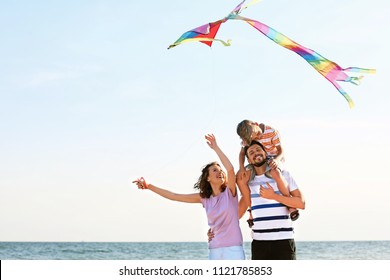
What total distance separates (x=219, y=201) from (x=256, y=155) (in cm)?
56

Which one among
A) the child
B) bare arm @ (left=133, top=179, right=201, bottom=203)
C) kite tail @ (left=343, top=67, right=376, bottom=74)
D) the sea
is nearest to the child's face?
the child

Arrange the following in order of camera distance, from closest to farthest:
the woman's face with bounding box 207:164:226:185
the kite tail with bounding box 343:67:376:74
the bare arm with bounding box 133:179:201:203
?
the woman's face with bounding box 207:164:226:185 < the bare arm with bounding box 133:179:201:203 < the kite tail with bounding box 343:67:376:74

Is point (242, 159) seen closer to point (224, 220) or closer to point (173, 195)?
point (224, 220)

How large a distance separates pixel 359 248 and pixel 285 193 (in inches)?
1194

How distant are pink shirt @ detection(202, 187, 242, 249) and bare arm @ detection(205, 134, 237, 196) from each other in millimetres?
101

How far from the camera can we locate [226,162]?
17.9 feet

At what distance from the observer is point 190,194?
18.9 feet

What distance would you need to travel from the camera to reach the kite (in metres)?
6.38

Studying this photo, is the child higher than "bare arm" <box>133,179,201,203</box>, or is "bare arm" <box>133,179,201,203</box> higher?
the child

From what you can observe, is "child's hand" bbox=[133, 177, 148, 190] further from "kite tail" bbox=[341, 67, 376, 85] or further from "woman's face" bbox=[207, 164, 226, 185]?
"kite tail" bbox=[341, 67, 376, 85]

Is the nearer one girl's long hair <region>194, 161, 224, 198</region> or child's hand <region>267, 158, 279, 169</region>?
child's hand <region>267, 158, 279, 169</region>

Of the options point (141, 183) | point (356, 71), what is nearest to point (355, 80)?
point (356, 71)

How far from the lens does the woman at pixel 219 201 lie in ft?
18.0

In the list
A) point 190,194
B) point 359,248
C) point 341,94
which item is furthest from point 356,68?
point 359,248
